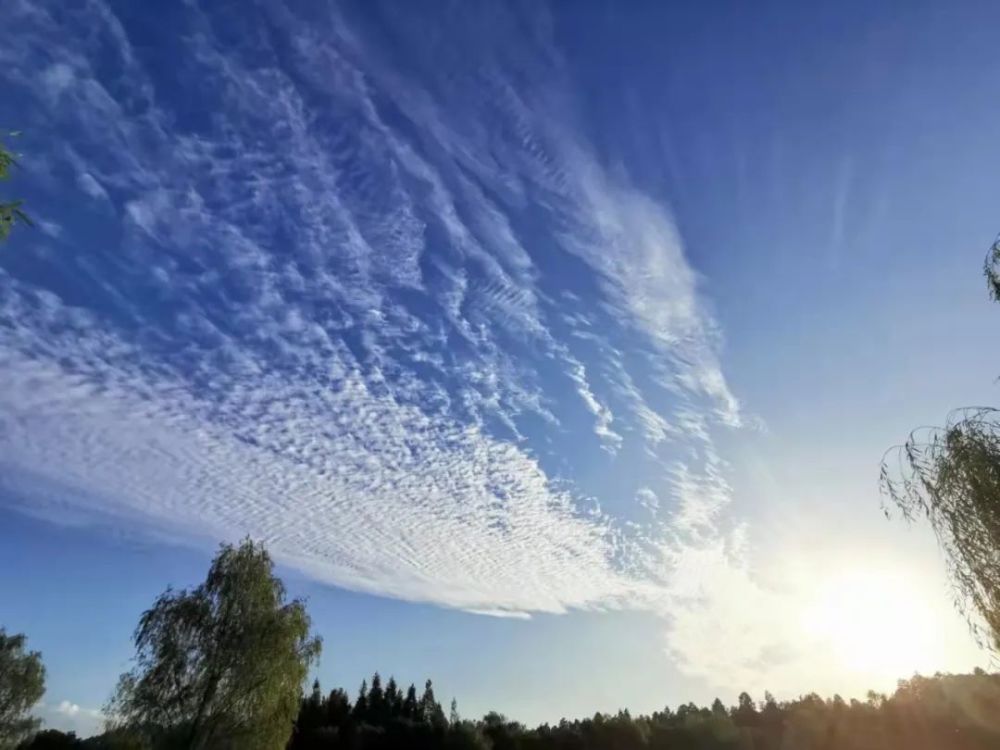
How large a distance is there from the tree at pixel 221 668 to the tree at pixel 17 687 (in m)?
27.9

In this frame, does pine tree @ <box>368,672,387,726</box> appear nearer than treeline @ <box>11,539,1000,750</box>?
No

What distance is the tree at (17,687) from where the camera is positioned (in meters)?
46.6

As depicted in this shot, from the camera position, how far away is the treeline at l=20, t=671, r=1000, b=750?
69312mm

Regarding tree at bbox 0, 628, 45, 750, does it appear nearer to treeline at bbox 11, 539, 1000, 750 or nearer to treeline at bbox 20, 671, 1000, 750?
treeline at bbox 11, 539, 1000, 750

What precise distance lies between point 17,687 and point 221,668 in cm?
3227

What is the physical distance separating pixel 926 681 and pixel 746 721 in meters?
28.6

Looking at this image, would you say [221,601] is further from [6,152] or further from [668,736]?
[668,736]

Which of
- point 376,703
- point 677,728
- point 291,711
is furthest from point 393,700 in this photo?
point 291,711

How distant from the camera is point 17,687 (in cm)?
Answer: 4731

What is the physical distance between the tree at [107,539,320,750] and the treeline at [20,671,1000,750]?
38014 millimetres

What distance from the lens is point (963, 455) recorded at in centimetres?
1048

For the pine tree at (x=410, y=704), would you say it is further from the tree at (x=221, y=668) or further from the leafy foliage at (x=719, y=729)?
the tree at (x=221, y=668)

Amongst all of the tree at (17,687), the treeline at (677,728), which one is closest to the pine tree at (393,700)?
the treeline at (677,728)

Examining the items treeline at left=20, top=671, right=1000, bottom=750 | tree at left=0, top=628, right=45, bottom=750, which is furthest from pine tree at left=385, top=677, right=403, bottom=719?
tree at left=0, top=628, right=45, bottom=750
